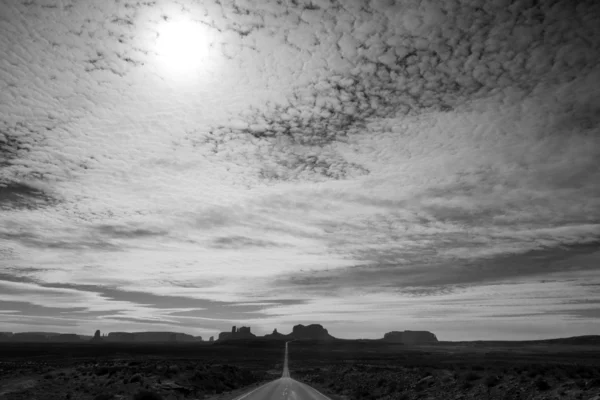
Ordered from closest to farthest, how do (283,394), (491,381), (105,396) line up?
1. (491,381)
2. (105,396)
3. (283,394)

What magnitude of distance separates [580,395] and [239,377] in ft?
114

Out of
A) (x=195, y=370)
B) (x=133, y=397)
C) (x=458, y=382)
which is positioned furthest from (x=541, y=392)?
(x=195, y=370)

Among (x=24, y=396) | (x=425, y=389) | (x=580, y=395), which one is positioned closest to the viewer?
(x=580, y=395)

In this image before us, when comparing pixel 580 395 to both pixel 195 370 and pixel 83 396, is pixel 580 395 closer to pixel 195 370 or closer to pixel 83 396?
pixel 83 396

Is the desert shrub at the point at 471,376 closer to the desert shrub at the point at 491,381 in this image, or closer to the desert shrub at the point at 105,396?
the desert shrub at the point at 491,381

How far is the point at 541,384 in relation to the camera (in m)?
18.7

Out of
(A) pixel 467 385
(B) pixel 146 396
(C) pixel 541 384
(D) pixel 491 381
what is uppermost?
(C) pixel 541 384

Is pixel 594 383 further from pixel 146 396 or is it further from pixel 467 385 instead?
pixel 146 396

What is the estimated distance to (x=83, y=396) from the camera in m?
23.9

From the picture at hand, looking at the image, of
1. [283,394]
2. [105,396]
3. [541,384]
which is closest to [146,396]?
[105,396]

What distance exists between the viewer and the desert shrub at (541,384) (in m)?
18.3

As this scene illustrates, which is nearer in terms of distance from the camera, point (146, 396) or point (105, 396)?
point (105, 396)

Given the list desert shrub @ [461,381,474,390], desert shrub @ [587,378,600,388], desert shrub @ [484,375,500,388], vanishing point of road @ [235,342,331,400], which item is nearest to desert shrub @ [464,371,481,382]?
desert shrub @ [461,381,474,390]

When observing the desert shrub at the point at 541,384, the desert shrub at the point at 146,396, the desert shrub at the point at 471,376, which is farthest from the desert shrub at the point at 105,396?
the desert shrub at the point at 541,384
